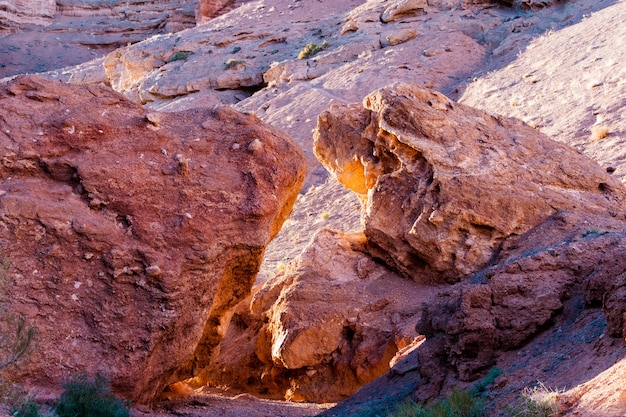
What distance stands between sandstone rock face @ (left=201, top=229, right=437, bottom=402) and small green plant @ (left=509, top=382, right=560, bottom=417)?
4.50 m

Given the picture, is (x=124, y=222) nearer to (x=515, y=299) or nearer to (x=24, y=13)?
(x=515, y=299)

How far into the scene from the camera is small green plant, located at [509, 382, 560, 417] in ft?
15.8

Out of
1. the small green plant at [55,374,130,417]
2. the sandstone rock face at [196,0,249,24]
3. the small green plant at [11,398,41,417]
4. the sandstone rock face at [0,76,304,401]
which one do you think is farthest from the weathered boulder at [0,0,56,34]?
the small green plant at [11,398,41,417]

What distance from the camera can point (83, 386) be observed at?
7.43 meters

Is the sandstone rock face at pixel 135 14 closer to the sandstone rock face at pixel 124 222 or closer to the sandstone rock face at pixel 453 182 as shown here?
the sandstone rock face at pixel 453 182

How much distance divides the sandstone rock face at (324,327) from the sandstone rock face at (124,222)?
5.35 feet

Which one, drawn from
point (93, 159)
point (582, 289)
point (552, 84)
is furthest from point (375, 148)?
point (552, 84)

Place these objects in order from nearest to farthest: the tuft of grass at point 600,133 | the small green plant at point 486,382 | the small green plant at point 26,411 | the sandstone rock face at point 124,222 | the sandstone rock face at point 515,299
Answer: the small green plant at point 26,411
the small green plant at point 486,382
the sandstone rock face at point 515,299
the sandstone rock face at point 124,222
the tuft of grass at point 600,133

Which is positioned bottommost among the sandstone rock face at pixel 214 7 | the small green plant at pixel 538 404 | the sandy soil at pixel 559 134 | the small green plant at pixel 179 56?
the sandstone rock face at pixel 214 7

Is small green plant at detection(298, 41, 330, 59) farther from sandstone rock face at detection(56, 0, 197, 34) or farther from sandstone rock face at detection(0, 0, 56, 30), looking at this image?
sandstone rock face at detection(0, 0, 56, 30)

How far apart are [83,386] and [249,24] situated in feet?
83.0

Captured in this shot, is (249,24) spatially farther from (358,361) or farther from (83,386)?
(83,386)

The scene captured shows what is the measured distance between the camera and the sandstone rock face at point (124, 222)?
8.05 meters

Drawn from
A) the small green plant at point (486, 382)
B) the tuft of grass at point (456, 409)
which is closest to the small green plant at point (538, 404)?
the tuft of grass at point (456, 409)
